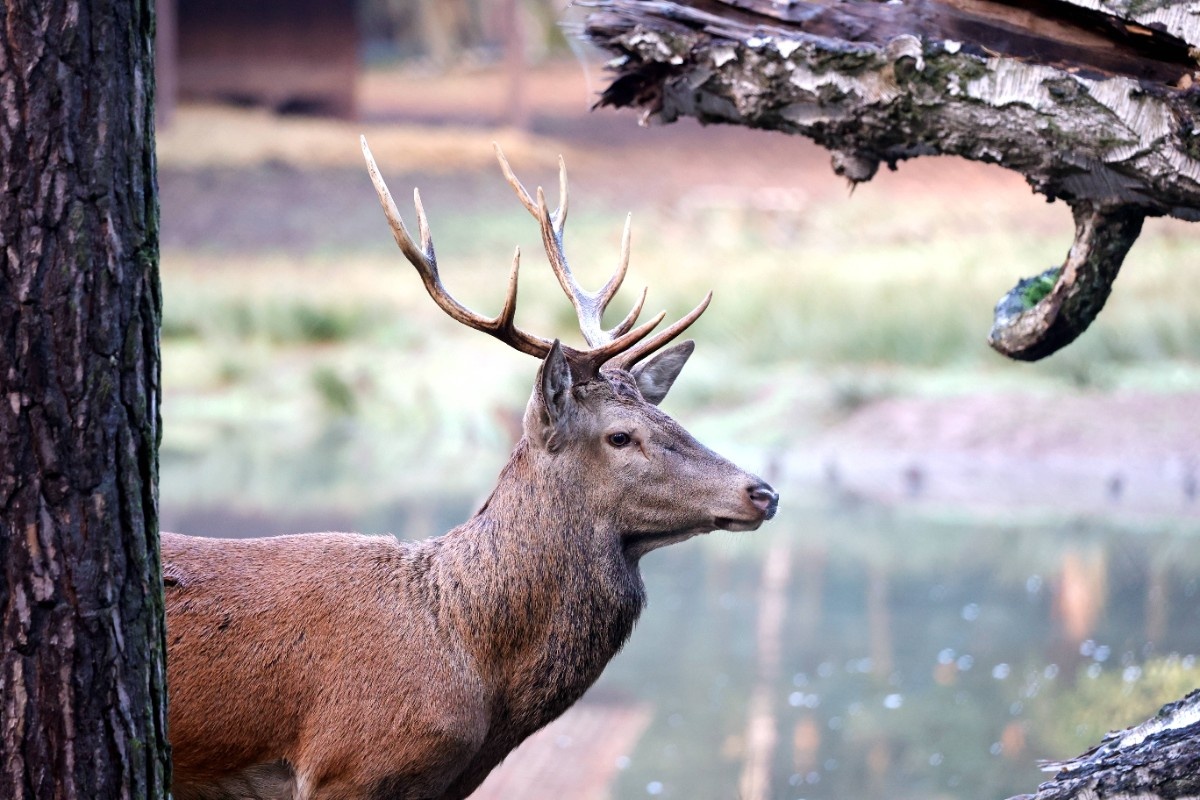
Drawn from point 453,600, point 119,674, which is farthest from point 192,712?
point 119,674

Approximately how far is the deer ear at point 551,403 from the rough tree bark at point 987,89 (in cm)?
93

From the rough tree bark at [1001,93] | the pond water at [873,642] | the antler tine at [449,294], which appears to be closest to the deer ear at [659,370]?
the antler tine at [449,294]

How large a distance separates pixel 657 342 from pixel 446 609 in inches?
34.1

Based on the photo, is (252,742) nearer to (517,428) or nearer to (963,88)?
(963,88)

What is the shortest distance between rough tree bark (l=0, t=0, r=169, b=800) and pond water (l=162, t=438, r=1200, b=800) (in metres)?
3.10

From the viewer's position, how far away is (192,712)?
3514 millimetres

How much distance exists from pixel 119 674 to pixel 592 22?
2.22 metres

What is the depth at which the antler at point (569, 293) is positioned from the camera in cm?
356

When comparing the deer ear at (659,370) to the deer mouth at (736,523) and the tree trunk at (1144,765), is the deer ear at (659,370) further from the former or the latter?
the tree trunk at (1144,765)

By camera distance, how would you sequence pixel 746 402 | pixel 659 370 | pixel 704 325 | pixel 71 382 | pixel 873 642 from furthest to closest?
pixel 704 325, pixel 746 402, pixel 873 642, pixel 659 370, pixel 71 382

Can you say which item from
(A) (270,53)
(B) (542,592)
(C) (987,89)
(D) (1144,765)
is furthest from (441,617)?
(A) (270,53)

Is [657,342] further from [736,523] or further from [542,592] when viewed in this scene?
[542,592]

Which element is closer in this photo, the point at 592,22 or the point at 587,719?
the point at 592,22

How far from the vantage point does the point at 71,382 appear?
2.48 meters
